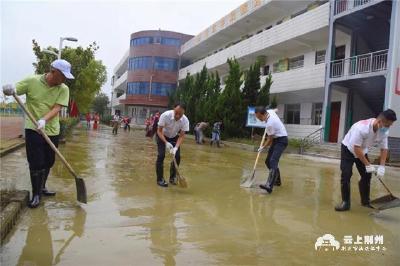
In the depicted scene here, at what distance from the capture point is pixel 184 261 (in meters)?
3.79

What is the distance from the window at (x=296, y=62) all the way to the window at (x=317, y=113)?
9.74 ft

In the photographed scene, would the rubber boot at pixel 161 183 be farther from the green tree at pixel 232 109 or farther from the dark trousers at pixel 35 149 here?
the green tree at pixel 232 109

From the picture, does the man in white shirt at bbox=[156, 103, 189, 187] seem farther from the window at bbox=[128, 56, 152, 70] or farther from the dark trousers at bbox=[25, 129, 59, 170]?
the window at bbox=[128, 56, 152, 70]

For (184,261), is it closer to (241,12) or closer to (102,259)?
(102,259)

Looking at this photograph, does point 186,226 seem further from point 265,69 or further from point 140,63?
point 140,63

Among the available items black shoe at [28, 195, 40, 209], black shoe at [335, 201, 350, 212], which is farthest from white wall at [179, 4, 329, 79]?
black shoe at [28, 195, 40, 209]

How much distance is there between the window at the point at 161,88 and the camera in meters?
52.9

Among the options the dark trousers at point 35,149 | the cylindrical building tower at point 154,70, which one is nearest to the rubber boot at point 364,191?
the dark trousers at point 35,149

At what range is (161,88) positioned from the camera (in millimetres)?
53062

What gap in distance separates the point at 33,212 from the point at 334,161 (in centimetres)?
1340

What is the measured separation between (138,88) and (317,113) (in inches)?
1293

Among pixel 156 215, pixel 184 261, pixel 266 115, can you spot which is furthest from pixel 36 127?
pixel 266 115

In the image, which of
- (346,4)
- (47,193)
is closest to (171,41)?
(346,4)

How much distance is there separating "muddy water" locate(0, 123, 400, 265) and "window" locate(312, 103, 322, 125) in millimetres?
17383
